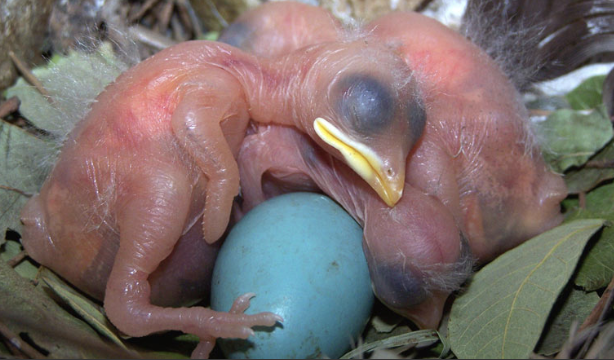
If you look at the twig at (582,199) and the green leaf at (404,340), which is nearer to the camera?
the green leaf at (404,340)

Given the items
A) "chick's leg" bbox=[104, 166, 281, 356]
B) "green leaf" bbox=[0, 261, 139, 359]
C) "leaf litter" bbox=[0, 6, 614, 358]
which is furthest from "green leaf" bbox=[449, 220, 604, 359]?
"green leaf" bbox=[0, 261, 139, 359]

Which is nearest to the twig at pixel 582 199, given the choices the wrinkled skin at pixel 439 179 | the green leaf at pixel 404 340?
the wrinkled skin at pixel 439 179

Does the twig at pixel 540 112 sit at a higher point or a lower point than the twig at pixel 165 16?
lower

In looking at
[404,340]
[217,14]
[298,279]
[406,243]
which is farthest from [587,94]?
[217,14]

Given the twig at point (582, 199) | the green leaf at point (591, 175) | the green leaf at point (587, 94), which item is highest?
the green leaf at point (587, 94)

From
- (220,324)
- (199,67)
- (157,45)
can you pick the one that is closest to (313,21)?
(199,67)

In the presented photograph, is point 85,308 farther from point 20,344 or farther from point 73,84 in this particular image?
point 73,84

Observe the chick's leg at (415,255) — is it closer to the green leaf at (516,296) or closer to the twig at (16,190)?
the green leaf at (516,296)

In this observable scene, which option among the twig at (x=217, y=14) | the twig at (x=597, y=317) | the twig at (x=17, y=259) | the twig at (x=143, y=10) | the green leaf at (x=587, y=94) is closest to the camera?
the twig at (x=597, y=317)
